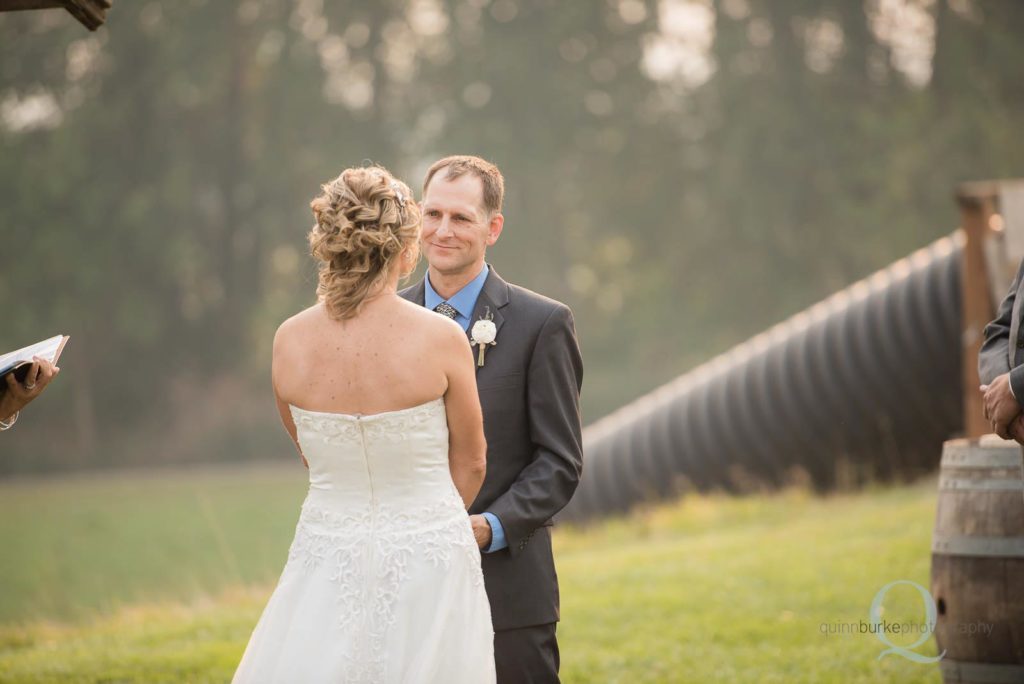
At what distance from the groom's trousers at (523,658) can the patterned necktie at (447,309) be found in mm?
994

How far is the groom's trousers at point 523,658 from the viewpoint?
3594 millimetres

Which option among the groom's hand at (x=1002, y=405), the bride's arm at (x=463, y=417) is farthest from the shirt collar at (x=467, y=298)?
the groom's hand at (x=1002, y=405)

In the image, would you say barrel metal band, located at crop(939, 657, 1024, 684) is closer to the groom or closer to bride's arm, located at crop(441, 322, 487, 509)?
the groom

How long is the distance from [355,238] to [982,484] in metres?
2.72

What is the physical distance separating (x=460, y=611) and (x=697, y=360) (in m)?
34.4

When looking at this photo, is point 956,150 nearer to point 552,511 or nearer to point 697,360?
point 697,360

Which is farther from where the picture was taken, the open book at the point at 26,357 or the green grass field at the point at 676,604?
the green grass field at the point at 676,604

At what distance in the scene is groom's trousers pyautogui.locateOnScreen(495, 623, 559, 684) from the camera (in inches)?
141

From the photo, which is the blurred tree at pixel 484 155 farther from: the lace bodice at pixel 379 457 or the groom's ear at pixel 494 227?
the lace bodice at pixel 379 457

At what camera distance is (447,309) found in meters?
3.77

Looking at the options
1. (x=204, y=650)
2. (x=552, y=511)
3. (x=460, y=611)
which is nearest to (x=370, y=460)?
(x=460, y=611)

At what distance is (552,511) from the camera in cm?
360

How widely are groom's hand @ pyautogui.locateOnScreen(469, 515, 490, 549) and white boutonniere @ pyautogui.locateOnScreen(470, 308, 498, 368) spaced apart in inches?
19.1

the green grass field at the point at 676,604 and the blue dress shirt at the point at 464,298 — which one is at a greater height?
the blue dress shirt at the point at 464,298
